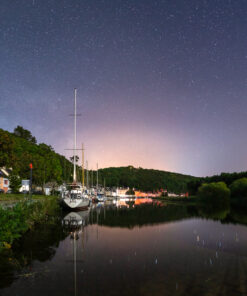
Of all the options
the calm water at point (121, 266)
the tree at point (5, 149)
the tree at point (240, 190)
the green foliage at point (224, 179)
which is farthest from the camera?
the green foliage at point (224, 179)

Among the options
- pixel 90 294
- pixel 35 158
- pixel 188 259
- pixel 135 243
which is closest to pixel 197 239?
pixel 135 243

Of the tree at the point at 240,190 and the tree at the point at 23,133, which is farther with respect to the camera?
the tree at the point at 23,133

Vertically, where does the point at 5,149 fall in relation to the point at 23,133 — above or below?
below

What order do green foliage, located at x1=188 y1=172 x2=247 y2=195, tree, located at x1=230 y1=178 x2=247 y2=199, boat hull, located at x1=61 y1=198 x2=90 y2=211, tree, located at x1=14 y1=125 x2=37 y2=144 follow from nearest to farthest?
boat hull, located at x1=61 y1=198 x2=90 y2=211 → tree, located at x1=230 y1=178 x2=247 y2=199 → green foliage, located at x1=188 y1=172 x2=247 y2=195 → tree, located at x1=14 y1=125 x2=37 y2=144

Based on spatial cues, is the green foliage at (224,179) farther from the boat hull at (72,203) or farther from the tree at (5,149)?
the tree at (5,149)

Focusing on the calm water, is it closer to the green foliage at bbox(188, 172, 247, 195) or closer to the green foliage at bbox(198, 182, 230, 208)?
the green foliage at bbox(198, 182, 230, 208)

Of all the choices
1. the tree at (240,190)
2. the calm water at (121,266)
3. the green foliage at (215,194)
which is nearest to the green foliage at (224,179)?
the tree at (240,190)

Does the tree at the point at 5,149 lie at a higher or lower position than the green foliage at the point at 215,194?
higher

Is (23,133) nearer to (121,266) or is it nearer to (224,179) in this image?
(224,179)

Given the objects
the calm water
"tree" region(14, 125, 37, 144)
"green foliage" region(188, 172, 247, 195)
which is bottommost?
the calm water

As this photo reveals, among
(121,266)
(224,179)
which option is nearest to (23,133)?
(224,179)

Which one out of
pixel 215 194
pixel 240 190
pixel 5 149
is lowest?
pixel 215 194

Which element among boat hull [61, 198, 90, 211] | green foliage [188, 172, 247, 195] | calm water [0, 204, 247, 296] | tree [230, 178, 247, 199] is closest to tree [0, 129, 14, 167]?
boat hull [61, 198, 90, 211]

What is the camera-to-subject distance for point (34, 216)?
28188 mm
